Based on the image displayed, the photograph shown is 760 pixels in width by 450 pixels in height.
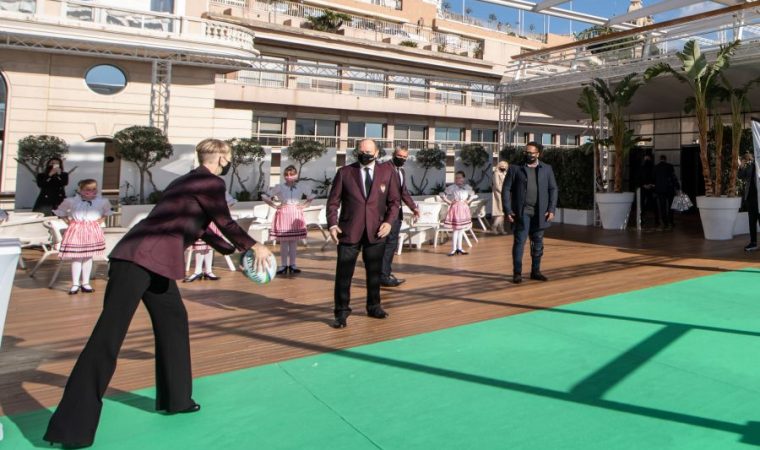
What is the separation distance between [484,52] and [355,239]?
136ft

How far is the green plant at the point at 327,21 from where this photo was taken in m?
34.8

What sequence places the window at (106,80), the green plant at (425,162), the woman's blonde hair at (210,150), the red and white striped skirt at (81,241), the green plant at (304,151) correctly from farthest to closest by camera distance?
the window at (106,80), the green plant at (425,162), the green plant at (304,151), the red and white striped skirt at (81,241), the woman's blonde hair at (210,150)

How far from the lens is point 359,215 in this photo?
4859 millimetres

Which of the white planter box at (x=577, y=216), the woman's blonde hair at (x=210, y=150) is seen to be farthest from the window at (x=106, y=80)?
the woman's blonde hair at (x=210, y=150)

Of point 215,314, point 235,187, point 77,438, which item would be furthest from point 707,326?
point 235,187

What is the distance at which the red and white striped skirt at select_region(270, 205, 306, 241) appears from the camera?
763cm

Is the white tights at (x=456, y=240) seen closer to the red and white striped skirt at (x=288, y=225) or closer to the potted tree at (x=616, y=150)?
the red and white striped skirt at (x=288, y=225)

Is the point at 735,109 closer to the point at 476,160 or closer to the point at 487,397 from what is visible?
the point at 476,160

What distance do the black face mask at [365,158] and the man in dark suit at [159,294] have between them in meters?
1.93

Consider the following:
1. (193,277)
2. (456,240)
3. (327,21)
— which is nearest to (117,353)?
(193,277)

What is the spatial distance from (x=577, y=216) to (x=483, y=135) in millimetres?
26933

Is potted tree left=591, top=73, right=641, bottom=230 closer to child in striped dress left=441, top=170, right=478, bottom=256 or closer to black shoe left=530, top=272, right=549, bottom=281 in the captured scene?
child in striped dress left=441, top=170, right=478, bottom=256

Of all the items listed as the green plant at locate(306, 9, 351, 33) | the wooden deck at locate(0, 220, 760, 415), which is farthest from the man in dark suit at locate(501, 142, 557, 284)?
the green plant at locate(306, 9, 351, 33)

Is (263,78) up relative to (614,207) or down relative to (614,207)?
up
